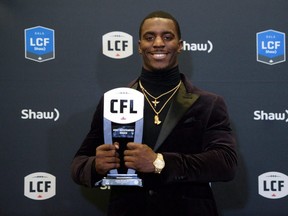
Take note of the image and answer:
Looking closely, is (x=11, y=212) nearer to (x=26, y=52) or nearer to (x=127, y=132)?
(x=26, y=52)

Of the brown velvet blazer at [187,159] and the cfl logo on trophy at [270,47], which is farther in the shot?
the cfl logo on trophy at [270,47]

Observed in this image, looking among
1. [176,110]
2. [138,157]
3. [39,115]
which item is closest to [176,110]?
[176,110]

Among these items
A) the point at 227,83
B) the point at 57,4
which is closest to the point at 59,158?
the point at 57,4

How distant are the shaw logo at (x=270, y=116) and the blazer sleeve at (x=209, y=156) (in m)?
0.61

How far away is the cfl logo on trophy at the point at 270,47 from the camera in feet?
5.87

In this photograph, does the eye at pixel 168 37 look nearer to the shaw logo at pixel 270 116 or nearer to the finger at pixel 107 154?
the finger at pixel 107 154

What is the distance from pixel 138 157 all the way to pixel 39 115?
86cm

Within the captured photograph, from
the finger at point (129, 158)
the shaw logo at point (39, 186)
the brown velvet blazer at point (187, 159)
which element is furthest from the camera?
the shaw logo at point (39, 186)

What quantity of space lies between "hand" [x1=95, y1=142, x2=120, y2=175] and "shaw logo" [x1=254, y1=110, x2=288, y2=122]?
92 centimetres

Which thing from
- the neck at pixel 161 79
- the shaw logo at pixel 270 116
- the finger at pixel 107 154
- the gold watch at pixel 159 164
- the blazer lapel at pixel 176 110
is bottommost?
the gold watch at pixel 159 164

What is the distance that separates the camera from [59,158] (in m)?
1.76

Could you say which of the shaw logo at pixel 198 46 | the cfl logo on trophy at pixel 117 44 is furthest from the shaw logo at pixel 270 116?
the cfl logo on trophy at pixel 117 44

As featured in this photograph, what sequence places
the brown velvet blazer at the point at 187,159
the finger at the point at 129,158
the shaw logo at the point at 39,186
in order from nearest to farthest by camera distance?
the finger at the point at 129,158
the brown velvet blazer at the point at 187,159
the shaw logo at the point at 39,186

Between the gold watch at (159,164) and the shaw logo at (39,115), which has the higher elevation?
the shaw logo at (39,115)
